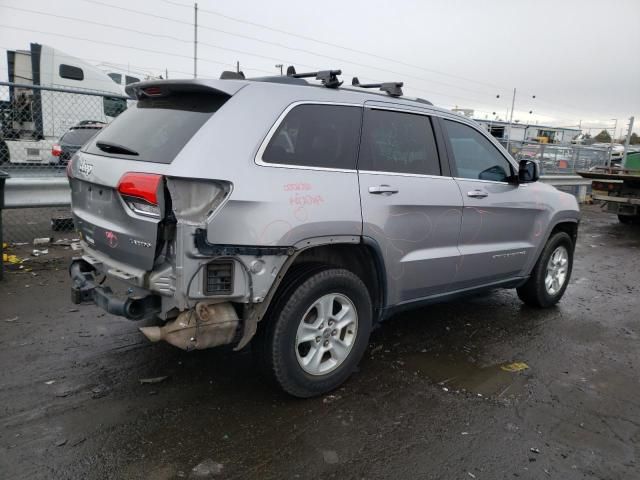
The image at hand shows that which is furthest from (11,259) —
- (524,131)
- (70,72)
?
(524,131)

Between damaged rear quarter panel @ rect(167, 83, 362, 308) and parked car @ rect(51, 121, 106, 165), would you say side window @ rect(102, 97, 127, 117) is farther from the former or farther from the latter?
damaged rear quarter panel @ rect(167, 83, 362, 308)

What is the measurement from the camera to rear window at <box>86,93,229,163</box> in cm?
288

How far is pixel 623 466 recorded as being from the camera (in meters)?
2.78

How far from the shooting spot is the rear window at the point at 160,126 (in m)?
2.88

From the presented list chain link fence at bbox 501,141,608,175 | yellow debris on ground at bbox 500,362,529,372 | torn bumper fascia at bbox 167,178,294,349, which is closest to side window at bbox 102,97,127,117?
torn bumper fascia at bbox 167,178,294,349

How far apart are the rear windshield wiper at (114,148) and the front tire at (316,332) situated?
4.17ft

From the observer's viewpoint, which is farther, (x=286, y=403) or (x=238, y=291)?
(x=286, y=403)

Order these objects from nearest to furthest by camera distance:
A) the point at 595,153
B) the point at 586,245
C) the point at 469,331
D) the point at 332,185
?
the point at 332,185, the point at 469,331, the point at 586,245, the point at 595,153

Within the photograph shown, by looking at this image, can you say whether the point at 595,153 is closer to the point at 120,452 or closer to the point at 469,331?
the point at 469,331

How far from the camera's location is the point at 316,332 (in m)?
3.24

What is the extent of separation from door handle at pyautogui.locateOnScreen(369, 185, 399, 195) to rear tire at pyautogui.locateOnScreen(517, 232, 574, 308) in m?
2.49

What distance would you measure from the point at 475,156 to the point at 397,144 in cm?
103

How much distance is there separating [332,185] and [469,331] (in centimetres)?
234

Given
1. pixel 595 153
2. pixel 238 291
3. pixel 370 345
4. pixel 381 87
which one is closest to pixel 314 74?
pixel 381 87
